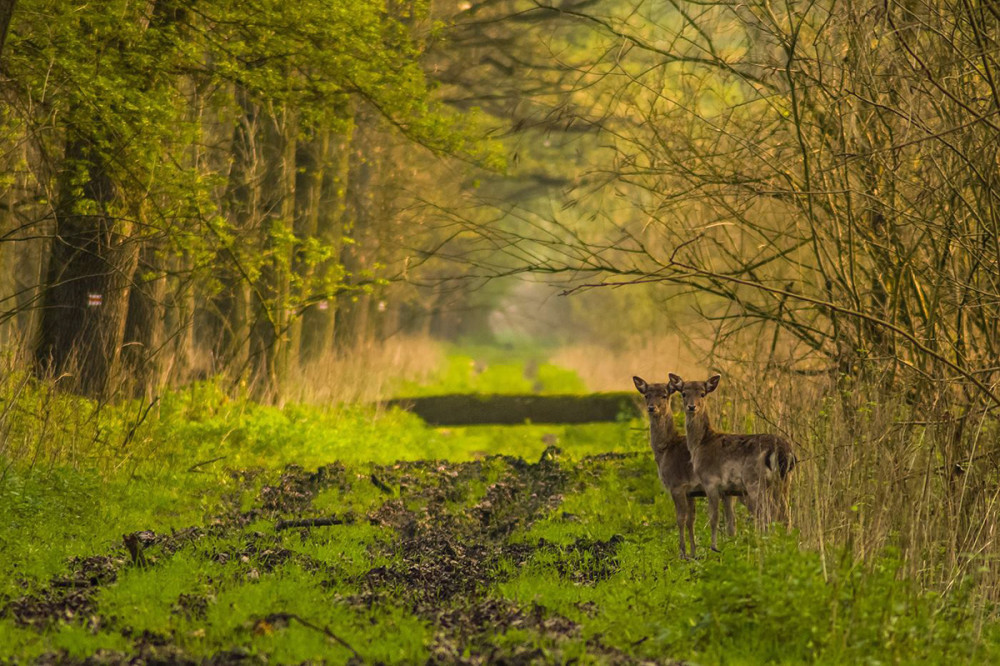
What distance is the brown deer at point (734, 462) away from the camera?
887 centimetres

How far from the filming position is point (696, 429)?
9805mm

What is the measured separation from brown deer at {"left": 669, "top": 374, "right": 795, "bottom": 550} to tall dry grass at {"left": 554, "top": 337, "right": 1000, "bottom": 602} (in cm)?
27

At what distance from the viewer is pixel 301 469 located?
1398 cm

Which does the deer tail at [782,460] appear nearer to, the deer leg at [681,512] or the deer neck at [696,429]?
the deer neck at [696,429]

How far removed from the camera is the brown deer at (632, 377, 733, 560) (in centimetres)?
973

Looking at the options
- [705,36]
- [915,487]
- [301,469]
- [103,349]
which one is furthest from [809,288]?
[103,349]

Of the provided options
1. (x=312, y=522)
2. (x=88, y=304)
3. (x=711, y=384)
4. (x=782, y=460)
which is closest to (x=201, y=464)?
(x=88, y=304)

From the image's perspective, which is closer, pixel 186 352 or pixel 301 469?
pixel 301 469

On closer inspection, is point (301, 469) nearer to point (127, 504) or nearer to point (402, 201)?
point (127, 504)

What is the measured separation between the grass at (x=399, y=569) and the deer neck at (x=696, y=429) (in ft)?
2.59

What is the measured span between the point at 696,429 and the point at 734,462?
678 millimetres

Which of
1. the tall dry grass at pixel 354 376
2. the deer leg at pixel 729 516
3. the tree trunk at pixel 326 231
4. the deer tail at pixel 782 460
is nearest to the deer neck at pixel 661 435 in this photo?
the deer leg at pixel 729 516

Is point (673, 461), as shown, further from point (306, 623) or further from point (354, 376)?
point (354, 376)

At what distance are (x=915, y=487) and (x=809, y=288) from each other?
4965mm
